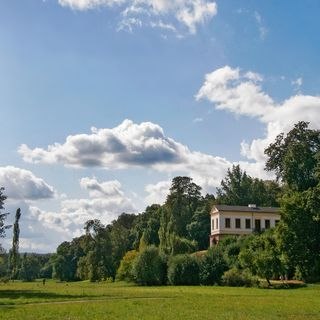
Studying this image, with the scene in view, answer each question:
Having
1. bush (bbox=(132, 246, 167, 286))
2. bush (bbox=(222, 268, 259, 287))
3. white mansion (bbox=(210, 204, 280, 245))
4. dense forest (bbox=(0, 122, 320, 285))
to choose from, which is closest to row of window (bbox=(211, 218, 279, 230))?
white mansion (bbox=(210, 204, 280, 245))

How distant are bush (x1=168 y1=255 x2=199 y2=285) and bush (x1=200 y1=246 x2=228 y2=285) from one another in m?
0.97

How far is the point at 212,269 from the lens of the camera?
72750 mm

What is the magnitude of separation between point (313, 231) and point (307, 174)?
18.4 metres

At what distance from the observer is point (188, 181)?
11725cm

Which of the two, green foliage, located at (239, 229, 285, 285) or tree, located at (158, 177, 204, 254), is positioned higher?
tree, located at (158, 177, 204, 254)

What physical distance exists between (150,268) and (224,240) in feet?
41.7

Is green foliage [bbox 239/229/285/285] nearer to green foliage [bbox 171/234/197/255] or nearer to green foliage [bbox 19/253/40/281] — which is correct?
green foliage [bbox 171/234/197/255]

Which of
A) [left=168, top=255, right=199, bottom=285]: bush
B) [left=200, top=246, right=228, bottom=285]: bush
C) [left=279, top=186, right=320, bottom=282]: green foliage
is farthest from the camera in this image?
[left=168, top=255, right=199, bottom=285]: bush

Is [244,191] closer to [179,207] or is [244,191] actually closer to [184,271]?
[179,207]

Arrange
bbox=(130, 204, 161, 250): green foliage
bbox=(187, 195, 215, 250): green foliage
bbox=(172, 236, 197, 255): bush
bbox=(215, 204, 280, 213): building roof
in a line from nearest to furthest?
bbox=(172, 236, 197, 255): bush, bbox=(215, 204, 280, 213): building roof, bbox=(187, 195, 215, 250): green foliage, bbox=(130, 204, 161, 250): green foliage

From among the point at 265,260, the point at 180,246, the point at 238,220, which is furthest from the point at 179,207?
the point at 265,260

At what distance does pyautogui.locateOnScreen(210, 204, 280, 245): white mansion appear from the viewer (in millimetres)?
95625

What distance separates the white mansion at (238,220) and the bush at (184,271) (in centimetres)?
2254

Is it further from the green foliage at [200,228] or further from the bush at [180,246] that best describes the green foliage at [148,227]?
the bush at [180,246]
